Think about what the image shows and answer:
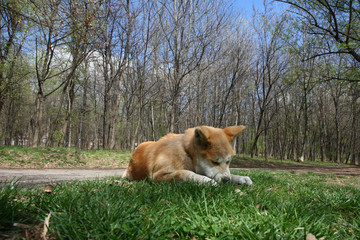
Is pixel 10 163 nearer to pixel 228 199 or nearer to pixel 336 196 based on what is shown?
pixel 228 199

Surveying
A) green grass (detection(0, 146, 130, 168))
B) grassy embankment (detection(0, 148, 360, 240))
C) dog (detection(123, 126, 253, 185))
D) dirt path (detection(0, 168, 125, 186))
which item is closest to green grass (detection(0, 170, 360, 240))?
grassy embankment (detection(0, 148, 360, 240))

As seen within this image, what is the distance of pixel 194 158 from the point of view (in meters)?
3.78

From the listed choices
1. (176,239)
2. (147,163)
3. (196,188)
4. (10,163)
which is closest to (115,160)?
(10,163)

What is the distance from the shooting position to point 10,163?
35.6 ft

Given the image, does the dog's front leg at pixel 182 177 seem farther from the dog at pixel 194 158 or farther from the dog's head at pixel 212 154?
the dog's head at pixel 212 154

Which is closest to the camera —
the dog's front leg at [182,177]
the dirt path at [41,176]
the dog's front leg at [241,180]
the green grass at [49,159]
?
the dog's front leg at [182,177]

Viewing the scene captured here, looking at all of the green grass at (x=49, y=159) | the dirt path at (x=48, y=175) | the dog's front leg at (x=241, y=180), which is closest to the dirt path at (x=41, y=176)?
the dirt path at (x=48, y=175)

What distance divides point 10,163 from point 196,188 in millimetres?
12192

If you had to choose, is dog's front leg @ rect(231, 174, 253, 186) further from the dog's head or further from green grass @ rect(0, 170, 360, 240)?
green grass @ rect(0, 170, 360, 240)

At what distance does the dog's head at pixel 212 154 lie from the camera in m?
3.55

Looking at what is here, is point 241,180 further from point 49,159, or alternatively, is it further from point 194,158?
point 49,159

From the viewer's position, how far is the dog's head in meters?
3.55

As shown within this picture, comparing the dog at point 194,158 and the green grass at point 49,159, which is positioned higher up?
the dog at point 194,158

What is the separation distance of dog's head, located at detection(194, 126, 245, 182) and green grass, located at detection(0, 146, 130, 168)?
11.2 metres
